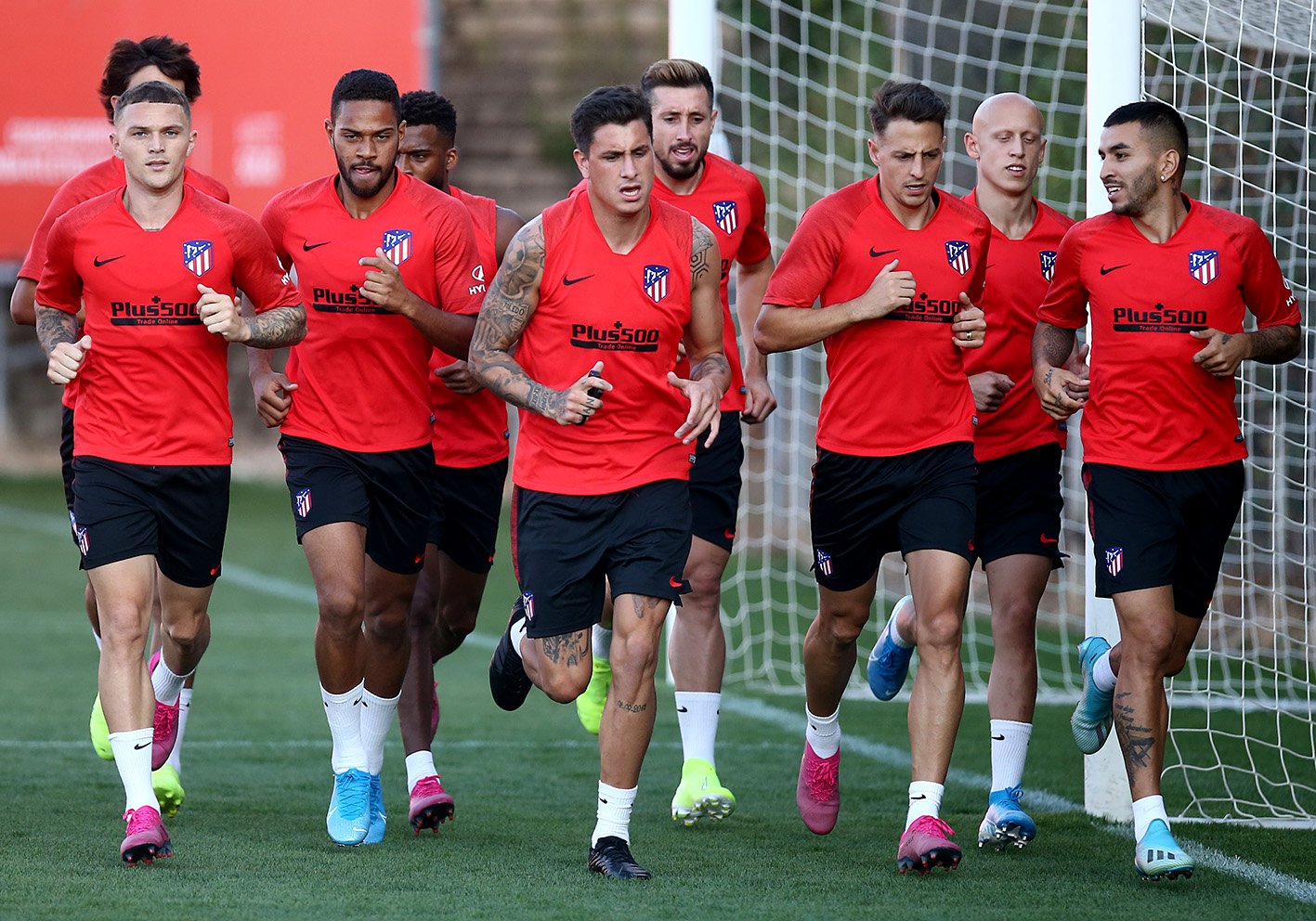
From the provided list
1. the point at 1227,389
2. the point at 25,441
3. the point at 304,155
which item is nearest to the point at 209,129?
the point at 304,155

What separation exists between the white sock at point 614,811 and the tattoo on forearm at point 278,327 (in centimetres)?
177

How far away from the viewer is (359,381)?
618 cm

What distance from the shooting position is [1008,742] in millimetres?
6414

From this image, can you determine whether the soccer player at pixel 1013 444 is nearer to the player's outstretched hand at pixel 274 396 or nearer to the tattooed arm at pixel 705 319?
the tattooed arm at pixel 705 319

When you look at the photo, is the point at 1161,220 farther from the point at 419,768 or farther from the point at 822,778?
the point at 419,768

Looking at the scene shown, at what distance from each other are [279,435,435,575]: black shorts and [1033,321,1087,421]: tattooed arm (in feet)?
6.96

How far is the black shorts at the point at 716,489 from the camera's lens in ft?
23.0

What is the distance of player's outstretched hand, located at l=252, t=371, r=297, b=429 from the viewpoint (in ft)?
19.7

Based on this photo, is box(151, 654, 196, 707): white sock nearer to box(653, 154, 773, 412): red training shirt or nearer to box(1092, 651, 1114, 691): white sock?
box(653, 154, 773, 412): red training shirt

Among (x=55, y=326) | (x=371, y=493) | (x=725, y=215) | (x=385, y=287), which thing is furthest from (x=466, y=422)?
(x=55, y=326)

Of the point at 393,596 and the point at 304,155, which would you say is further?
the point at 304,155

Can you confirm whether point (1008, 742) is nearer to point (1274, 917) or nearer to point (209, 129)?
point (1274, 917)

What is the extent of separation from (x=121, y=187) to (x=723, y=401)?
2.37 metres

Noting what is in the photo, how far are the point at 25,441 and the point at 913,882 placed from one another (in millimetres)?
18988
